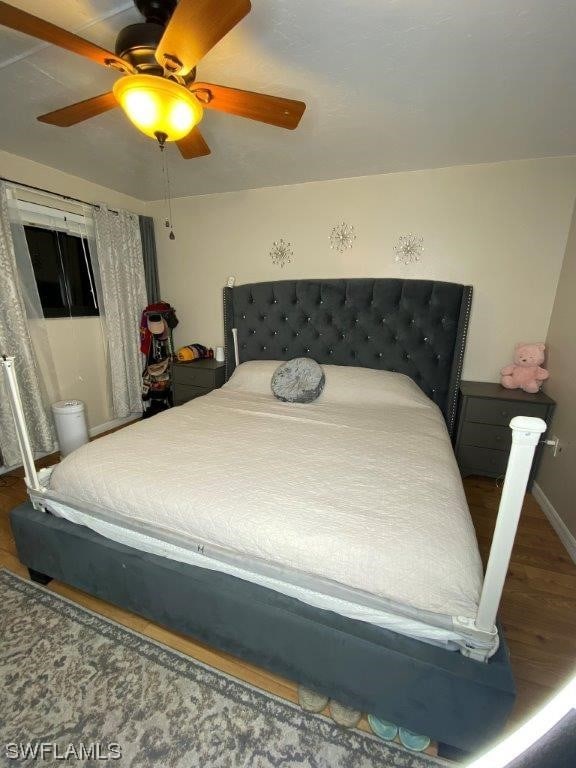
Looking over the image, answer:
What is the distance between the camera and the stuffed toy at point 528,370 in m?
2.24

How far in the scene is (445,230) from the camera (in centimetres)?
238

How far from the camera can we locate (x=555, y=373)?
2.13 meters

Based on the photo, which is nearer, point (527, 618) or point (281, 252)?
point (527, 618)

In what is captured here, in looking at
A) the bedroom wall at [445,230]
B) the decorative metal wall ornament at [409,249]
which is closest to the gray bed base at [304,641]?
the bedroom wall at [445,230]

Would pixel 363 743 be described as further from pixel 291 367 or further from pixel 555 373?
pixel 555 373

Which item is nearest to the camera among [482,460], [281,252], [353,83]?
[353,83]

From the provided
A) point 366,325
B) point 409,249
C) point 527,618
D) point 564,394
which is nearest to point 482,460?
point 564,394

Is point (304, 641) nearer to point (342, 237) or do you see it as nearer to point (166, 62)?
point (166, 62)

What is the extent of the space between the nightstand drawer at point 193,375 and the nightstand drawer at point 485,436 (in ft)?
6.84

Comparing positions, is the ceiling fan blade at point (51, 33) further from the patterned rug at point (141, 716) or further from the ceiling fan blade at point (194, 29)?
the patterned rug at point (141, 716)

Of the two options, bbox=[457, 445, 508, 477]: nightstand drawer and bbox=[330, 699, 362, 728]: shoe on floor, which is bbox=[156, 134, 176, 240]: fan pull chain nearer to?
bbox=[330, 699, 362, 728]: shoe on floor

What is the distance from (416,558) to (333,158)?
2423mm

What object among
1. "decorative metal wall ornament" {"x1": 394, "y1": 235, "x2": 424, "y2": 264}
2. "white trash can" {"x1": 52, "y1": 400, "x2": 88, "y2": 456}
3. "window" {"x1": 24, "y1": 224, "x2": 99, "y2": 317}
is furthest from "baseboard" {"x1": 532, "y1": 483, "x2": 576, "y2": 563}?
"window" {"x1": 24, "y1": 224, "x2": 99, "y2": 317}

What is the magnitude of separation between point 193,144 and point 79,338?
210 cm
